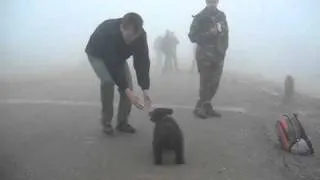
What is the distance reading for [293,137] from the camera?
7895mm

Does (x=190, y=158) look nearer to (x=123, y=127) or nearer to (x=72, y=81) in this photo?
(x=123, y=127)

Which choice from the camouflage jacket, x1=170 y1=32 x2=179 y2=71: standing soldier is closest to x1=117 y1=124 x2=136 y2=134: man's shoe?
the camouflage jacket

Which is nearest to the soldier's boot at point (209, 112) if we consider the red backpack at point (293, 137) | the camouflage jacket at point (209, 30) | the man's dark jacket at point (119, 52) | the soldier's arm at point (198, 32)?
the camouflage jacket at point (209, 30)

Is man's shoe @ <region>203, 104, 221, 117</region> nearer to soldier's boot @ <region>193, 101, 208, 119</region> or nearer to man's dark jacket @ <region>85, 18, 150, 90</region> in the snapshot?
soldier's boot @ <region>193, 101, 208, 119</region>

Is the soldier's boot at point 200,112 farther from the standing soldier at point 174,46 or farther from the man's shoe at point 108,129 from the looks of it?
the standing soldier at point 174,46

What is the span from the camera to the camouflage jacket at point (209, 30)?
980 centimetres

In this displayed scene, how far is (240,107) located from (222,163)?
4243mm

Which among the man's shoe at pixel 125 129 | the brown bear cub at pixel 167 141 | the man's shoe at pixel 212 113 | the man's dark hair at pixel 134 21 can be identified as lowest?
the man's shoe at pixel 212 113

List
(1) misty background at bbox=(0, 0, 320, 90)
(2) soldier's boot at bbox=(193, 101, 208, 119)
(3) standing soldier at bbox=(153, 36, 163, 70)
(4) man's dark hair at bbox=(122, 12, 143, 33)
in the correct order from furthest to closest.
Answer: (3) standing soldier at bbox=(153, 36, 163, 70) → (1) misty background at bbox=(0, 0, 320, 90) → (2) soldier's boot at bbox=(193, 101, 208, 119) → (4) man's dark hair at bbox=(122, 12, 143, 33)

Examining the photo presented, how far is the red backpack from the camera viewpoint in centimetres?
778

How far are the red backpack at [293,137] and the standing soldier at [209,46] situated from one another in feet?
6.49

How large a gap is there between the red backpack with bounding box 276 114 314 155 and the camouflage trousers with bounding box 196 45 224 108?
2077 mm

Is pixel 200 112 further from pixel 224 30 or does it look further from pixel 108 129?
pixel 108 129

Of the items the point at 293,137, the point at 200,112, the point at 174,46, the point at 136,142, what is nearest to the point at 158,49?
the point at 174,46
